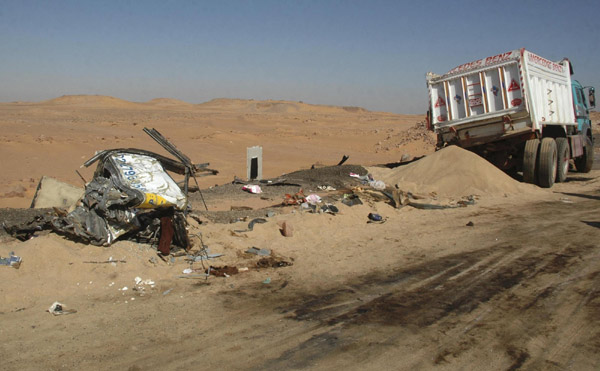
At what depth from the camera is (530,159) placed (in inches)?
532

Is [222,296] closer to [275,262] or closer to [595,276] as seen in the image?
[275,262]

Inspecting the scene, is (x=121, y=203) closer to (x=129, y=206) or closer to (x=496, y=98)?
(x=129, y=206)

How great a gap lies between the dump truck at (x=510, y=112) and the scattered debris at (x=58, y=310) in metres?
11.4

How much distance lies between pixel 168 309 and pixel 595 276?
5.23m

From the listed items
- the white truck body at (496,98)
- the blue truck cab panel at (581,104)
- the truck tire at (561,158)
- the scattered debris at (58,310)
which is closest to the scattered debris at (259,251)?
the scattered debris at (58,310)

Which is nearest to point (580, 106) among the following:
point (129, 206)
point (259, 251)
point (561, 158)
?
point (561, 158)

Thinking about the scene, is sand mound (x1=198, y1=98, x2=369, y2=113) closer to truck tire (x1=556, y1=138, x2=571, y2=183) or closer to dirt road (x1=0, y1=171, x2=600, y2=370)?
truck tire (x1=556, y1=138, x2=571, y2=183)

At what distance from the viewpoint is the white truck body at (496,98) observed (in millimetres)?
12789

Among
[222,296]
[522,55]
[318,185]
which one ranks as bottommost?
[222,296]

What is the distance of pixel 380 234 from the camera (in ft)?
29.1

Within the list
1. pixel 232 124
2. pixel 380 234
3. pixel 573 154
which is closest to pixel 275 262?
pixel 380 234

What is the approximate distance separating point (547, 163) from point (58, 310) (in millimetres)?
12474

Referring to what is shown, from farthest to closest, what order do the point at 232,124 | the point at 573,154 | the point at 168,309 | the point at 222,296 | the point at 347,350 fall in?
the point at 232,124 → the point at 573,154 → the point at 222,296 → the point at 168,309 → the point at 347,350

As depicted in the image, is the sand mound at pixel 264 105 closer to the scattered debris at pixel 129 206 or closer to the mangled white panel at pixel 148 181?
the mangled white panel at pixel 148 181
